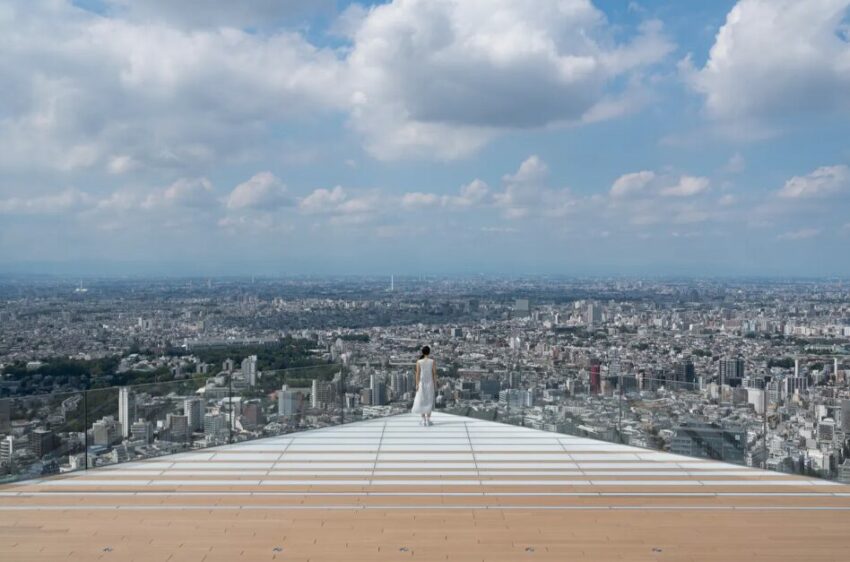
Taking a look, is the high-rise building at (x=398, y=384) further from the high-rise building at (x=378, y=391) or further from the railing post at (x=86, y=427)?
the railing post at (x=86, y=427)

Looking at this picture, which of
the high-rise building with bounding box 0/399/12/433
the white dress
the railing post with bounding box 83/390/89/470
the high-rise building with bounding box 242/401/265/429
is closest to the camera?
the high-rise building with bounding box 0/399/12/433

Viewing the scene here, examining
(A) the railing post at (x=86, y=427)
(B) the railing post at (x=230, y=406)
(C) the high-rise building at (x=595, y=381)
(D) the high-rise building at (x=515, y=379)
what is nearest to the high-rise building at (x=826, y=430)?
(C) the high-rise building at (x=595, y=381)

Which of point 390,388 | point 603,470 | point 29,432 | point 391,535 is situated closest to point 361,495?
point 391,535

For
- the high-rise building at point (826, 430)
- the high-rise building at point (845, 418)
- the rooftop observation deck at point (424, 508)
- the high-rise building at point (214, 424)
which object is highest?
the high-rise building at point (845, 418)

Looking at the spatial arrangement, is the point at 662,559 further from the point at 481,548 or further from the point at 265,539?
the point at 265,539

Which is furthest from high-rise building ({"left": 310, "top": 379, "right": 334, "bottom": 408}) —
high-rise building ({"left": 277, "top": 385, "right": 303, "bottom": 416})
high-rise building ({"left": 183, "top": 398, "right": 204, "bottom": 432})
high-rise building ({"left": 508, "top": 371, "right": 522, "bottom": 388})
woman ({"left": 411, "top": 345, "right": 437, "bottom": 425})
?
high-rise building ({"left": 508, "top": 371, "right": 522, "bottom": 388})

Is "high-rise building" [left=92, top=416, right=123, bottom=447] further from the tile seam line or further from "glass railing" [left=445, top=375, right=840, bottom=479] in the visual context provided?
"glass railing" [left=445, top=375, right=840, bottom=479]
